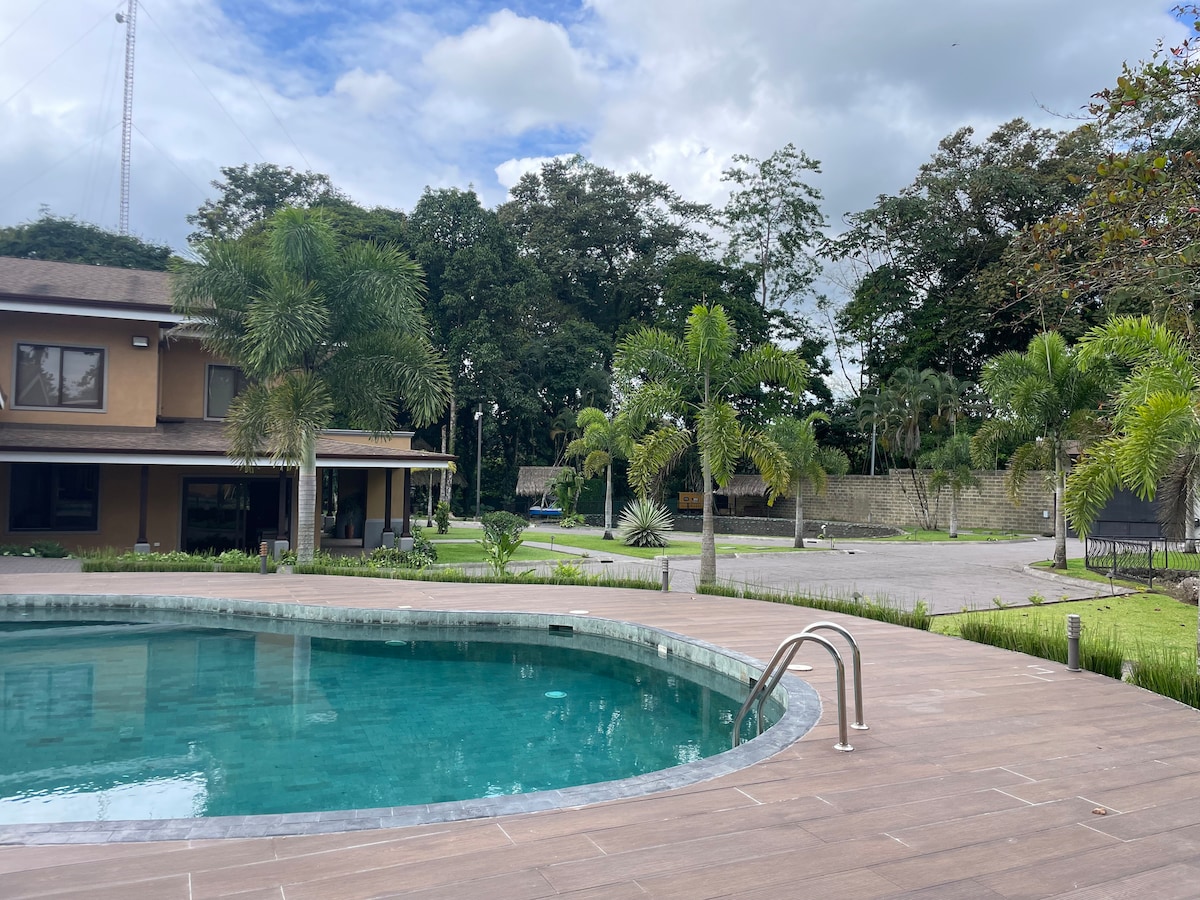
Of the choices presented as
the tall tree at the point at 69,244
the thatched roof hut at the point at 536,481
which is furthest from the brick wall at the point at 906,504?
the tall tree at the point at 69,244

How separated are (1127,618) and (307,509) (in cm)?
1426

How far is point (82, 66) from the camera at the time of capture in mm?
43219

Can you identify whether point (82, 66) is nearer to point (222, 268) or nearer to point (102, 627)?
point (222, 268)

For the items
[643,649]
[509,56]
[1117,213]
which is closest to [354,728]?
[643,649]

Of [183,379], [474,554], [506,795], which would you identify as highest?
[183,379]

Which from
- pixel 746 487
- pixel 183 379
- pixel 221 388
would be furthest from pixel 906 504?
pixel 183 379

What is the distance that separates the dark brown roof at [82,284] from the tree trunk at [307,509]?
5948 mm

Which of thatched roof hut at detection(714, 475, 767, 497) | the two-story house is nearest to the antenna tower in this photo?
the two-story house

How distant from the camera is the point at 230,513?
69.4 ft

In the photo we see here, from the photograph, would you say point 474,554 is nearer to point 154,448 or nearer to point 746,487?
point 154,448

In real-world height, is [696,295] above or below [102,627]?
above

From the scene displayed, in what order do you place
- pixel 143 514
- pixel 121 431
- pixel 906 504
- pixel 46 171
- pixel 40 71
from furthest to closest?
pixel 46 171, pixel 906 504, pixel 40 71, pixel 121 431, pixel 143 514

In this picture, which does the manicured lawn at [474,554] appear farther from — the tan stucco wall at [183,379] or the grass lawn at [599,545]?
the tan stucco wall at [183,379]

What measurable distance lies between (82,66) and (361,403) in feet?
129
